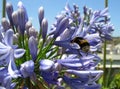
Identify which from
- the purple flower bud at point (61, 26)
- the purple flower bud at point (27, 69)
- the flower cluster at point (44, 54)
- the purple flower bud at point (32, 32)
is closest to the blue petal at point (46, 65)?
the flower cluster at point (44, 54)

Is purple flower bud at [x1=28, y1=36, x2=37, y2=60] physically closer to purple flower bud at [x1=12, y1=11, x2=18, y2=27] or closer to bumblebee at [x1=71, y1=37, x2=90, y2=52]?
purple flower bud at [x1=12, y1=11, x2=18, y2=27]

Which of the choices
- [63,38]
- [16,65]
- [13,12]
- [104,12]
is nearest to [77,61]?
[63,38]

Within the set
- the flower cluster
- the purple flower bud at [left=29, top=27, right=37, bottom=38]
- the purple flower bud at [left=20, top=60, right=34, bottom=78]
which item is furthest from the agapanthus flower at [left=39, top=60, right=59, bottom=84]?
the purple flower bud at [left=29, top=27, right=37, bottom=38]

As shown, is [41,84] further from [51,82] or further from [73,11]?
[73,11]

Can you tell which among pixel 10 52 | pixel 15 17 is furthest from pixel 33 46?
pixel 15 17

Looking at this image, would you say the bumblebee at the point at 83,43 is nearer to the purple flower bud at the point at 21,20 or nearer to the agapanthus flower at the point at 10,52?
the purple flower bud at the point at 21,20

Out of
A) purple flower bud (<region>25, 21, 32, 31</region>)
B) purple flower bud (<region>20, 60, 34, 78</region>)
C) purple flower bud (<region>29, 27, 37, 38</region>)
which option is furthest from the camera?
purple flower bud (<region>25, 21, 32, 31</region>)

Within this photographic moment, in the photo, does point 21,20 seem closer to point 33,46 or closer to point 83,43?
point 33,46
